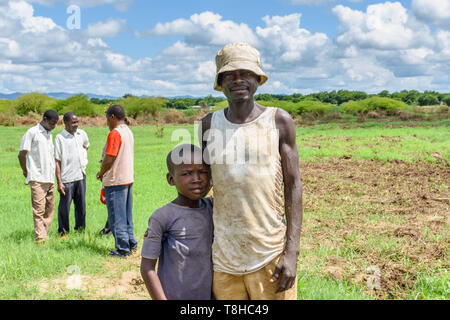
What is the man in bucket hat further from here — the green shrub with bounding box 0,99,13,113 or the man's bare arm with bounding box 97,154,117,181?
the green shrub with bounding box 0,99,13,113

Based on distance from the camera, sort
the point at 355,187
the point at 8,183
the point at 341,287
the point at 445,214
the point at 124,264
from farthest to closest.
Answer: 1. the point at 8,183
2. the point at 355,187
3. the point at 445,214
4. the point at 124,264
5. the point at 341,287

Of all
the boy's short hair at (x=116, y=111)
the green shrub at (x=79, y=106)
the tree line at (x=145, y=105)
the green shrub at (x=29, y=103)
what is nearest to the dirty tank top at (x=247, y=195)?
the boy's short hair at (x=116, y=111)

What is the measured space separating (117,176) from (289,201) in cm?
321

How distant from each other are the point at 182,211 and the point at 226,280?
1.46 feet

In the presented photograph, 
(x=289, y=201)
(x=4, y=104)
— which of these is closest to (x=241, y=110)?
(x=289, y=201)

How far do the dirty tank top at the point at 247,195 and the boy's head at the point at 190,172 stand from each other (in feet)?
0.23

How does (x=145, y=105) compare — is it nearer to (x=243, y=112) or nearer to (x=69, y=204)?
(x=69, y=204)

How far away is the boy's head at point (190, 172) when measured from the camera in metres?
2.27

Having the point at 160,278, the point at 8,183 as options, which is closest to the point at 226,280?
the point at 160,278

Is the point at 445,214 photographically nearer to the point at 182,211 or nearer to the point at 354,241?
the point at 354,241

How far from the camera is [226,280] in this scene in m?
2.27

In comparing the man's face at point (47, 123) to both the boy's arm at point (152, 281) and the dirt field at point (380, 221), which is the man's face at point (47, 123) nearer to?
the dirt field at point (380, 221)

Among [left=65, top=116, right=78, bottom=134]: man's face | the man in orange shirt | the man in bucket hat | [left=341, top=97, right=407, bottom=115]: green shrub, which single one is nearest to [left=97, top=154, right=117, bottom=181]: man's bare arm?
the man in orange shirt

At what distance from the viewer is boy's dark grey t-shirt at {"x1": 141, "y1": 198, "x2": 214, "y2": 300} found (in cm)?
224
